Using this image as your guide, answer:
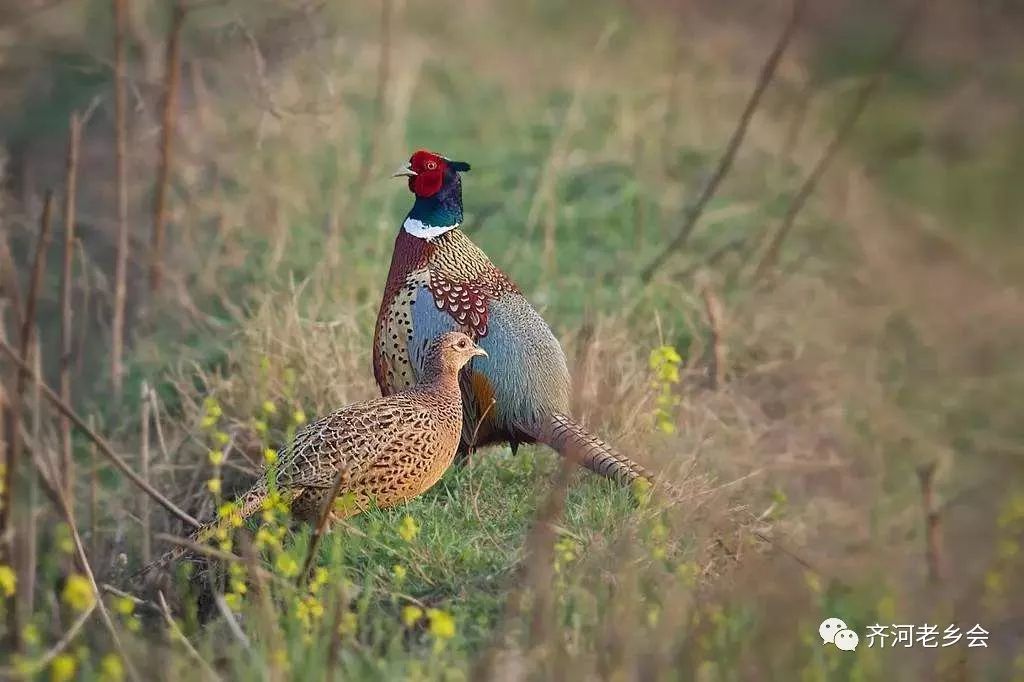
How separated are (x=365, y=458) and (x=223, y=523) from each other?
1.27 feet

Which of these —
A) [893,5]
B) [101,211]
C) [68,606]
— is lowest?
[68,606]

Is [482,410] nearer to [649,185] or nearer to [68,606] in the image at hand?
[68,606]

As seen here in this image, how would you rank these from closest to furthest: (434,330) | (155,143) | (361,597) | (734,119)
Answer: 1. (361,597)
2. (434,330)
3. (155,143)
4. (734,119)

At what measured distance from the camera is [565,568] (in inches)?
139

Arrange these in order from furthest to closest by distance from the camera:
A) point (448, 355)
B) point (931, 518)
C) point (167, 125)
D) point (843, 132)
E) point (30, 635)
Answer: point (843, 132)
point (167, 125)
point (448, 355)
point (30, 635)
point (931, 518)

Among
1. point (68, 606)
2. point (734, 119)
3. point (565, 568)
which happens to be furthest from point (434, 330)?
point (734, 119)

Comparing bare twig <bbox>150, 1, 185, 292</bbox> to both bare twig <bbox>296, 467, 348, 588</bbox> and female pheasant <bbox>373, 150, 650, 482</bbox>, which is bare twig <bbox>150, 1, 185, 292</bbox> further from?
bare twig <bbox>296, 467, 348, 588</bbox>

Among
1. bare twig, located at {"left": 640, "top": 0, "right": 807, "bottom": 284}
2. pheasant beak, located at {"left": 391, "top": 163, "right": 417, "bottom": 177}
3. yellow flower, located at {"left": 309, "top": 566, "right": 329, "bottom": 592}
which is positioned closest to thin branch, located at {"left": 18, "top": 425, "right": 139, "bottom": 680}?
yellow flower, located at {"left": 309, "top": 566, "right": 329, "bottom": 592}

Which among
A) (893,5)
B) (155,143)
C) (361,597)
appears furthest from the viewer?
(893,5)

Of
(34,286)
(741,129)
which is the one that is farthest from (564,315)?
(34,286)

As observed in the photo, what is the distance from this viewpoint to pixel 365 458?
363cm

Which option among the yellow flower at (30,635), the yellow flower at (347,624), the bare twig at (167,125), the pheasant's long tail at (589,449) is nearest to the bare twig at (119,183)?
the bare twig at (167,125)

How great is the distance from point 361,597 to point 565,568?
0.51 meters

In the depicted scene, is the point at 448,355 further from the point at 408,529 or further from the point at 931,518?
the point at 931,518
